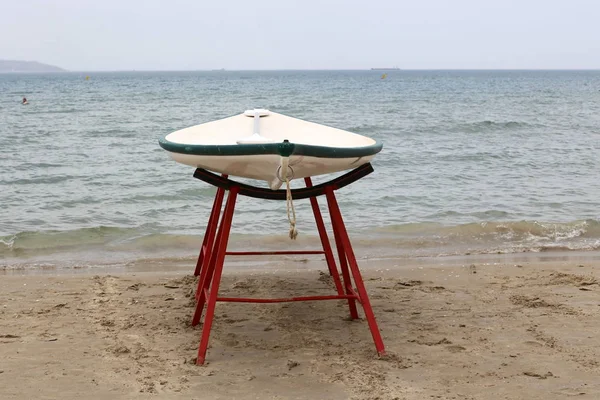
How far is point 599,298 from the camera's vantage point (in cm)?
536

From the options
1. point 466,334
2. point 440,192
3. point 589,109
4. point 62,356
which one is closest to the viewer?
point 62,356

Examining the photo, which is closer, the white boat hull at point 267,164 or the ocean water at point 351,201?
the white boat hull at point 267,164

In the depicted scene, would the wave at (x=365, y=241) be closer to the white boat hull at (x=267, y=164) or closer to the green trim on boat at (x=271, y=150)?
the white boat hull at (x=267, y=164)

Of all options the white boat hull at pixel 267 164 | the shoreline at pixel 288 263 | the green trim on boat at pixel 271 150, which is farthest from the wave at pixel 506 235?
the green trim on boat at pixel 271 150

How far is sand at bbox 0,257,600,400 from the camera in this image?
12.3ft

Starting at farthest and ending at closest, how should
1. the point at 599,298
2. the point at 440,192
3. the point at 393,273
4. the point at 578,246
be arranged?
the point at 440,192 → the point at 578,246 → the point at 393,273 → the point at 599,298

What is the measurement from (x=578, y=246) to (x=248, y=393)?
5.08 meters

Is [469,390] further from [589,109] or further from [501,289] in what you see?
[589,109]

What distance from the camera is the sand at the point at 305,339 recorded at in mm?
3736

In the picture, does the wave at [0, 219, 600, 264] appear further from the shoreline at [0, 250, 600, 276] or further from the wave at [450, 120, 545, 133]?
the wave at [450, 120, 545, 133]

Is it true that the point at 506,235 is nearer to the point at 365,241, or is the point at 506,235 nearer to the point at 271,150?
the point at 365,241

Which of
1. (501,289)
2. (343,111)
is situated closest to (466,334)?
(501,289)

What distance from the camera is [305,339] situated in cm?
447

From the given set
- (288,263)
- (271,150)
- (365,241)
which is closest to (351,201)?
(365,241)
